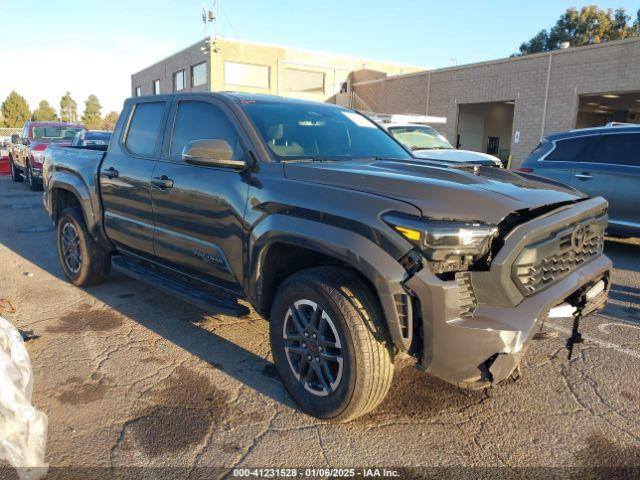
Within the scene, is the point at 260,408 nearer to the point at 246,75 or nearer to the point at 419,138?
the point at 419,138

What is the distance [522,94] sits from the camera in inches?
864

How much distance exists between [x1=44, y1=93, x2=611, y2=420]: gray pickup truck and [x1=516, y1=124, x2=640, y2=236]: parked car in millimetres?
4304

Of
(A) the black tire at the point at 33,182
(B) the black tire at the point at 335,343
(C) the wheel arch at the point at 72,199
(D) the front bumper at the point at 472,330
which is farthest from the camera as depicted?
(A) the black tire at the point at 33,182

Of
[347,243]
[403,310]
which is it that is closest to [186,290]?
[347,243]

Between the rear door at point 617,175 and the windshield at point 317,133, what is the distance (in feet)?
14.4

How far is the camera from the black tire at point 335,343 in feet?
8.98

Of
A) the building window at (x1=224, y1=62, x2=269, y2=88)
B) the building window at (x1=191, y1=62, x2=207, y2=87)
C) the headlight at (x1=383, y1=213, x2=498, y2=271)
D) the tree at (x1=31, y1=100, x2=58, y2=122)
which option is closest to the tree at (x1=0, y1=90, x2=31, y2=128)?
the tree at (x1=31, y1=100, x2=58, y2=122)

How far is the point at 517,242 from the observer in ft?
8.38

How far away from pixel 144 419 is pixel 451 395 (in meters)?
1.92

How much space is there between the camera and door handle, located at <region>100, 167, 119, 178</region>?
15.6 feet

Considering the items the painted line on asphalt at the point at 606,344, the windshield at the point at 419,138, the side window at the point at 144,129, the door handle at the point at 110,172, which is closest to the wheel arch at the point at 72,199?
the door handle at the point at 110,172

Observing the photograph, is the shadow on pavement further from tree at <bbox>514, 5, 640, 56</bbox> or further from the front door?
tree at <bbox>514, 5, 640, 56</bbox>

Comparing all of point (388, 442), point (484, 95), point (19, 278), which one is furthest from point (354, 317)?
point (484, 95)

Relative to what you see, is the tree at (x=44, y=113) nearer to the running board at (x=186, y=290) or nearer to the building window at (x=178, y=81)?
the building window at (x=178, y=81)
